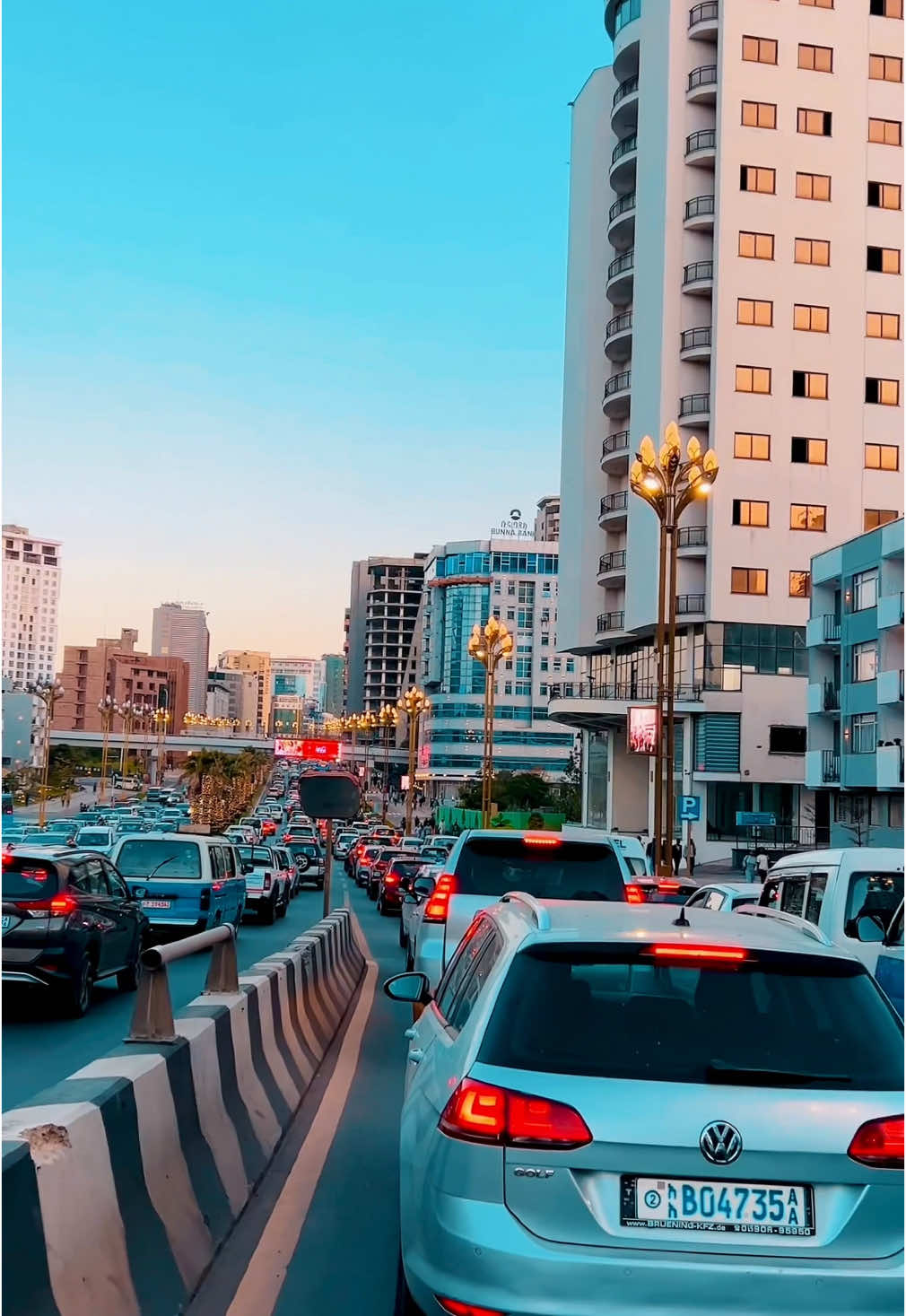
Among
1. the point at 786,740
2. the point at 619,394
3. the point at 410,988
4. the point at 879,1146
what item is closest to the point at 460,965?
the point at 410,988

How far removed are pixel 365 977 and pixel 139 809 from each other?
7207 cm

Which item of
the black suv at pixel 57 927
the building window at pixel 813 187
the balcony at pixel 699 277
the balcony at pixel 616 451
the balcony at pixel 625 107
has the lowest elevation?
the black suv at pixel 57 927

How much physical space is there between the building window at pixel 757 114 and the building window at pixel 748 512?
56.1 ft

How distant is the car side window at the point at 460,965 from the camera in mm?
5602

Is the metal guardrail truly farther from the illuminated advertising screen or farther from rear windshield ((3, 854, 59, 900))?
the illuminated advertising screen

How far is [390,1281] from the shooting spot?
5.73 m

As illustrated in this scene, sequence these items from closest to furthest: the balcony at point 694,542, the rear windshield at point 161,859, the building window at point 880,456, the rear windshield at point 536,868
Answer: the rear windshield at point 536,868 < the rear windshield at point 161,859 < the balcony at point 694,542 < the building window at point 880,456

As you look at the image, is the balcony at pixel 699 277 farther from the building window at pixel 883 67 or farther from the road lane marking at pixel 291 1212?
the road lane marking at pixel 291 1212

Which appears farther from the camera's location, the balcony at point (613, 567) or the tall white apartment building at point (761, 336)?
the balcony at point (613, 567)

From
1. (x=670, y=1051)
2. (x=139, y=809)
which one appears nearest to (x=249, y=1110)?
(x=670, y=1051)

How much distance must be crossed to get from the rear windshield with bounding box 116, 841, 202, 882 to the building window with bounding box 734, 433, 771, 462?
4624 cm

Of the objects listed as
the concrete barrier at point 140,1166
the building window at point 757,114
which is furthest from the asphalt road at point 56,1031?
the building window at point 757,114

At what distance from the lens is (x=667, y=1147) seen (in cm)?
398

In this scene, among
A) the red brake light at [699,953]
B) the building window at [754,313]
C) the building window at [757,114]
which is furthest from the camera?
the building window at [757,114]
